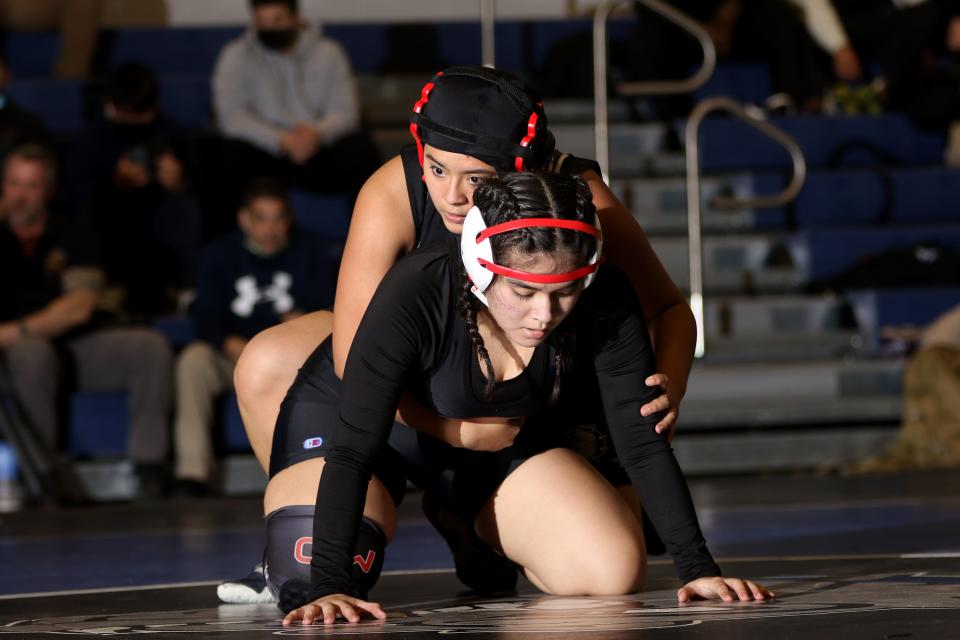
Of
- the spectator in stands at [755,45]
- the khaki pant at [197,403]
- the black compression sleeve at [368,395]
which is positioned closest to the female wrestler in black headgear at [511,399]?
the black compression sleeve at [368,395]

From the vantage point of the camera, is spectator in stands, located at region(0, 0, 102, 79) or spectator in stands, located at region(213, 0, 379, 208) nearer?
spectator in stands, located at region(213, 0, 379, 208)

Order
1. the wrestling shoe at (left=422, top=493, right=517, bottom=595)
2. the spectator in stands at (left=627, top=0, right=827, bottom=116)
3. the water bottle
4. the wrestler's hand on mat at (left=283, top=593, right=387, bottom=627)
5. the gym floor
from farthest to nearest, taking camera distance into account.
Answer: the spectator in stands at (left=627, top=0, right=827, bottom=116), the water bottle, the wrestling shoe at (left=422, top=493, right=517, bottom=595), the wrestler's hand on mat at (left=283, top=593, right=387, bottom=627), the gym floor

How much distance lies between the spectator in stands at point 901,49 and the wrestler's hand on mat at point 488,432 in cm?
494

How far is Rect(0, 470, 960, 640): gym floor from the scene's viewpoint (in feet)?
6.87

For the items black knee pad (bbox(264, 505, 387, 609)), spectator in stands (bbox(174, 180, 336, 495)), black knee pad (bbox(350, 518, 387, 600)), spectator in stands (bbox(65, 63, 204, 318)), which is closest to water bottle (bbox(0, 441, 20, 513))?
spectator in stands (bbox(174, 180, 336, 495))

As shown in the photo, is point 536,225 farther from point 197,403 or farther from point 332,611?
point 197,403

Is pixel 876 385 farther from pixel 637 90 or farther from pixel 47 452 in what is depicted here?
pixel 47 452

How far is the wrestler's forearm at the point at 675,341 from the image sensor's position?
2650 mm

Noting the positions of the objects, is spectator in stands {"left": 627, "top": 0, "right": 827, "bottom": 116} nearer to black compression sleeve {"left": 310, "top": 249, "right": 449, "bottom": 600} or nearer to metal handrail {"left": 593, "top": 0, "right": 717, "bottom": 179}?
metal handrail {"left": 593, "top": 0, "right": 717, "bottom": 179}

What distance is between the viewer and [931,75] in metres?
7.20

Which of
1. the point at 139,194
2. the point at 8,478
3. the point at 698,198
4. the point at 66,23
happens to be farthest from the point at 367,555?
the point at 66,23

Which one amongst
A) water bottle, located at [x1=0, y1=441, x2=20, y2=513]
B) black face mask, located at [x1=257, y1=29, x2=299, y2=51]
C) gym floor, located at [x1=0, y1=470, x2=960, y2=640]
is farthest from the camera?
black face mask, located at [x1=257, y1=29, x2=299, y2=51]

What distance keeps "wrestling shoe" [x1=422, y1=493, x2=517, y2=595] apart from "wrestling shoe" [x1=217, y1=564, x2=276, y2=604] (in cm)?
35

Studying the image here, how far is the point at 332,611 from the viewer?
7.22 feet
